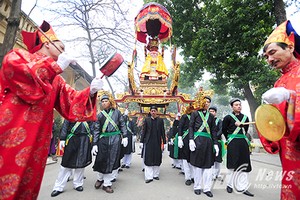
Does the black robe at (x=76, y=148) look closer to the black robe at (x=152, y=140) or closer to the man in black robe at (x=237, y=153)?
the black robe at (x=152, y=140)

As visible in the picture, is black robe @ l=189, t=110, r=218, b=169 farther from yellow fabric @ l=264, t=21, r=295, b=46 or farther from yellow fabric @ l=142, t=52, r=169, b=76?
yellow fabric @ l=142, t=52, r=169, b=76

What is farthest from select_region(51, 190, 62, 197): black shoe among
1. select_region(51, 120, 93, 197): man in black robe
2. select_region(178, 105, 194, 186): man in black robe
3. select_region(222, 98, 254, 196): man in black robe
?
select_region(222, 98, 254, 196): man in black robe

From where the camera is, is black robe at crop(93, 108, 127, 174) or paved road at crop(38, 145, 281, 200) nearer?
paved road at crop(38, 145, 281, 200)

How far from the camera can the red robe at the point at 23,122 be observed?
1.63 metres

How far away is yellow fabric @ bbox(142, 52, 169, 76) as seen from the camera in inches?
348

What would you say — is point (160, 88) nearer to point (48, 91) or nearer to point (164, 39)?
point (164, 39)

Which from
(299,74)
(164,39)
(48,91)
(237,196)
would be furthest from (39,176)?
(164,39)

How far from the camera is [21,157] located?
166 centimetres

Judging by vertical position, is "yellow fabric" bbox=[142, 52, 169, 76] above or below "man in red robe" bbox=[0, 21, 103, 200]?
above

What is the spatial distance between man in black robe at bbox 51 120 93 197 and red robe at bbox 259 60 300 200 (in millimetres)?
3921

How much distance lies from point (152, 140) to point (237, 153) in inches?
93.3

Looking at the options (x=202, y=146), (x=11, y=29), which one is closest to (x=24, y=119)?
(x=11, y=29)

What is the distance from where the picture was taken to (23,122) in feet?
5.67

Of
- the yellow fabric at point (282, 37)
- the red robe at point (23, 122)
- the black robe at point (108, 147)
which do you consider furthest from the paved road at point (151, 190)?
the yellow fabric at point (282, 37)
